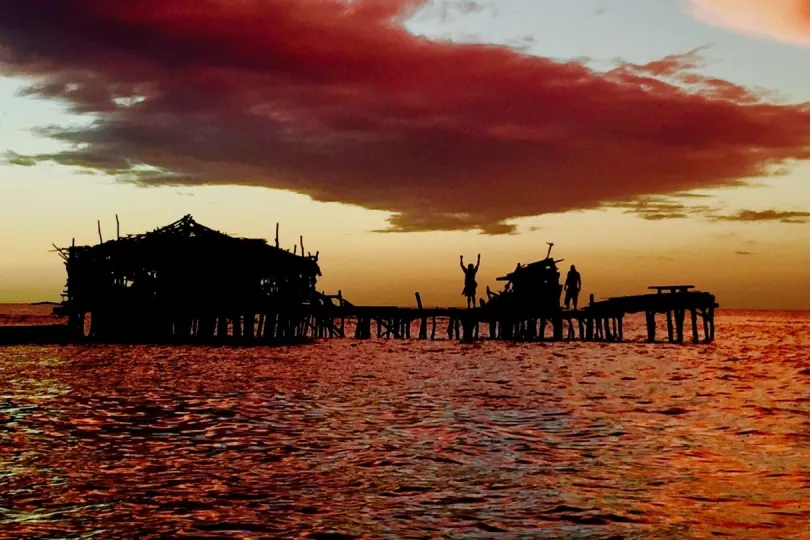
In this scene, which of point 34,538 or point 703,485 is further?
point 703,485

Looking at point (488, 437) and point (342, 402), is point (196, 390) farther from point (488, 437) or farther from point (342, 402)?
point (488, 437)

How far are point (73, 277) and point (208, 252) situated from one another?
28.2 ft

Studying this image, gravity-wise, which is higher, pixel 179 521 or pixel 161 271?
pixel 161 271

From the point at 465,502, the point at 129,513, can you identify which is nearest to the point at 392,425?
the point at 465,502

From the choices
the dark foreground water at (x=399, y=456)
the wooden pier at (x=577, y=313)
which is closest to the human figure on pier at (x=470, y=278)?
the wooden pier at (x=577, y=313)

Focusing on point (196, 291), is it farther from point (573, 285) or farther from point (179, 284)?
point (573, 285)

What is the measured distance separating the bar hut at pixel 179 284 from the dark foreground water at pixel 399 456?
50.4 ft

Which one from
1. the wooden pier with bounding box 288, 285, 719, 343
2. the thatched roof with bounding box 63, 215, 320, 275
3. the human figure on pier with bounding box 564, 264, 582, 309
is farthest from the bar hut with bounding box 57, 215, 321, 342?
the human figure on pier with bounding box 564, 264, 582, 309

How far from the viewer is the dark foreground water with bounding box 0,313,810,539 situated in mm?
8578

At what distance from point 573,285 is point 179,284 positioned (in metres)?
20.8

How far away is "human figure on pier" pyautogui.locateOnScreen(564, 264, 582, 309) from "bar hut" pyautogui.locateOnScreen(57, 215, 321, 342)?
14084 millimetres

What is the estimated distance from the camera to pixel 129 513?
29.0ft

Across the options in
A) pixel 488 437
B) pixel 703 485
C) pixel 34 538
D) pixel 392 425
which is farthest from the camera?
pixel 392 425

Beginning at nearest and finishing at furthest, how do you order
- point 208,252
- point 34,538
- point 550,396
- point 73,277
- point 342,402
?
point 34,538, point 342,402, point 550,396, point 208,252, point 73,277
